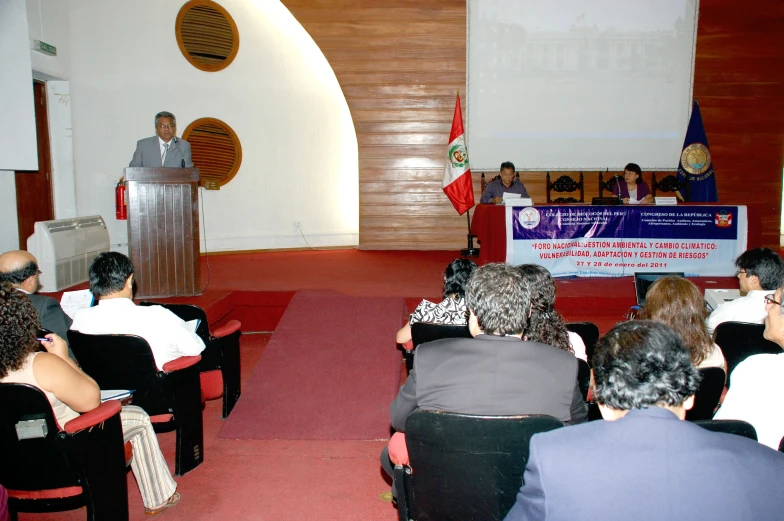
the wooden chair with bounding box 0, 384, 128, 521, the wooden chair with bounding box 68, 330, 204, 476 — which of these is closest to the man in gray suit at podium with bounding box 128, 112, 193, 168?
the wooden chair with bounding box 68, 330, 204, 476

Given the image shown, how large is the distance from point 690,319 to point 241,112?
20.9ft

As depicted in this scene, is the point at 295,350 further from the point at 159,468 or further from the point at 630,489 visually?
the point at 630,489

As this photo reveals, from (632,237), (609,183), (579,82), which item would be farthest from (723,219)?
(579,82)

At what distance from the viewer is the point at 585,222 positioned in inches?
227

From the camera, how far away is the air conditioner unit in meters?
4.66

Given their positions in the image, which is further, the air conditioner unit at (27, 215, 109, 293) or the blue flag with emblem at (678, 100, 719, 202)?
the blue flag with emblem at (678, 100, 719, 202)

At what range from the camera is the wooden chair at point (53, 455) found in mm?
1806

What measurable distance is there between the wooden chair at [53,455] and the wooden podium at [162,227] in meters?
2.48

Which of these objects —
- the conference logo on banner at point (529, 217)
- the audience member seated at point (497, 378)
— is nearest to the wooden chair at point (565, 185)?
the conference logo on banner at point (529, 217)

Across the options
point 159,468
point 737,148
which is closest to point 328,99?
point 737,148

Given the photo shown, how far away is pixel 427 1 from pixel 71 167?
4592 mm

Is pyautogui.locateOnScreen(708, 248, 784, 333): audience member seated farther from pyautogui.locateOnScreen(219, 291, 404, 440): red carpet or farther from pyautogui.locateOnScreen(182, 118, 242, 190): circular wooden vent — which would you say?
pyautogui.locateOnScreen(182, 118, 242, 190): circular wooden vent

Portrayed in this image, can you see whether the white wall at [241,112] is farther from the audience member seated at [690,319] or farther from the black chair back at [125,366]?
the audience member seated at [690,319]

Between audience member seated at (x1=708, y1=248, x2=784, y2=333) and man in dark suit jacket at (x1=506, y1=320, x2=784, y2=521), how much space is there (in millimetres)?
1835
